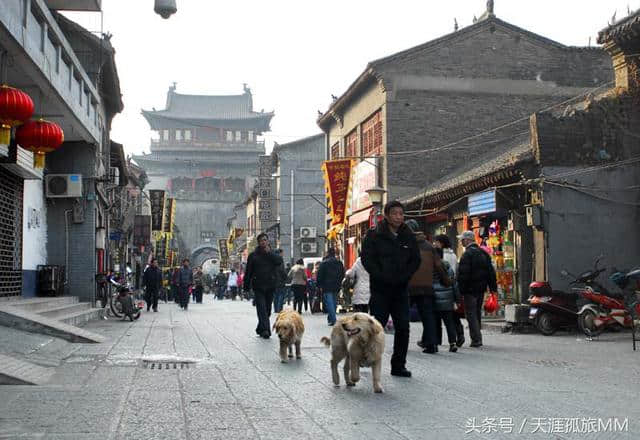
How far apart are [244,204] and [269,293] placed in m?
56.2

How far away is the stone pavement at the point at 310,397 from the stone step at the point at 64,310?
396 centimetres

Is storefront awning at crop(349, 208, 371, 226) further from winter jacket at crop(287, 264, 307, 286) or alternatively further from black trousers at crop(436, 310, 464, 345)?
black trousers at crop(436, 310, 464, 345)

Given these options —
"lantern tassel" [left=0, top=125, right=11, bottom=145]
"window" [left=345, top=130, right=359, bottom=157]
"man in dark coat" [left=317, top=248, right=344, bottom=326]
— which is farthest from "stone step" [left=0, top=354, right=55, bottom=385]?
"window" [left=345, top=130, right=359, bottom=157]

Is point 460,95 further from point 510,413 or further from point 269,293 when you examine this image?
point 510,413

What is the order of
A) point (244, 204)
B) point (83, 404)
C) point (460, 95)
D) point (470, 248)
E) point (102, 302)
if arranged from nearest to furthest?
1. point (83, 404)
2. point (470, 248)
3. point (102, 302)
4. point (460, 95)
5. point (244, 204)

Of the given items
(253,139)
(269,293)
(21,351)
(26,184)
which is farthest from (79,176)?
(253,139)

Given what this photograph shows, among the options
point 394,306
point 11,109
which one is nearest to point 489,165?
point 11,109

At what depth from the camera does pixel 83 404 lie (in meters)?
6.65

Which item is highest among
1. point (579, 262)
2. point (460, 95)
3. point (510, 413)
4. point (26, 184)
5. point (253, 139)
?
point (253, 139)

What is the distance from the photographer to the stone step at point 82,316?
1586 centimetres

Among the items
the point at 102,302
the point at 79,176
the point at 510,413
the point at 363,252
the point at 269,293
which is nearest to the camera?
the point at 510,413

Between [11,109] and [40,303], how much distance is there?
644 cm

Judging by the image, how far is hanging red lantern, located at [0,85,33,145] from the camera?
10039 mm

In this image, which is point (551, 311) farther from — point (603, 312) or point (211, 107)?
point (211, 107)
